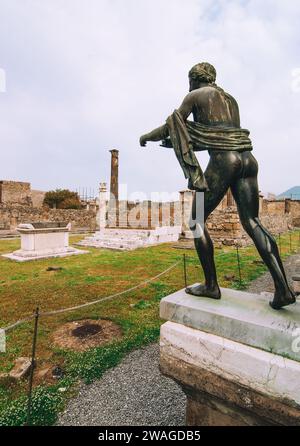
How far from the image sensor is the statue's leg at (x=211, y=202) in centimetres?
208

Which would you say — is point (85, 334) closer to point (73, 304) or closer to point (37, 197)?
point (73, 304)

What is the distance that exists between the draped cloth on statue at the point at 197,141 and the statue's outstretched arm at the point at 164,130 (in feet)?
0.21

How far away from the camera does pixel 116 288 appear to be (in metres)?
5.93

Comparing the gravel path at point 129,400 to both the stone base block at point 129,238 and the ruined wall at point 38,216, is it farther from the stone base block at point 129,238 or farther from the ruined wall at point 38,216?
the ruined wall at point 38,216

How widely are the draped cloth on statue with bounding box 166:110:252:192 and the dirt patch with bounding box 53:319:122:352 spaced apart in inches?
103

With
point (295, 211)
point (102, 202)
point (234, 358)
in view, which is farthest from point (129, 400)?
point (295, 211)

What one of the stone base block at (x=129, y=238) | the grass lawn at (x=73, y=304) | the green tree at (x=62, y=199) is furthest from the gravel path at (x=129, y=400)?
the green tree at (x=62, y=199)

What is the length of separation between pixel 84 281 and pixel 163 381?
421 centimetres

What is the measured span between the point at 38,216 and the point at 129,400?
26813 mm

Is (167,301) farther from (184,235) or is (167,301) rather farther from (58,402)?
(184,235)

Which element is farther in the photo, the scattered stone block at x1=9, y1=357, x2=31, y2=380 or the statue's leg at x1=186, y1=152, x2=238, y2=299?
the scattered stone block at x1=9, y1=357, x2=31, y2=380

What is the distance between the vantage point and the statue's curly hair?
2.31 m

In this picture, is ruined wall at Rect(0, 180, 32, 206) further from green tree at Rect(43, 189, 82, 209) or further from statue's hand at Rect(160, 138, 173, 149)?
statue's hand at Rect(160, 138, 173, 149)

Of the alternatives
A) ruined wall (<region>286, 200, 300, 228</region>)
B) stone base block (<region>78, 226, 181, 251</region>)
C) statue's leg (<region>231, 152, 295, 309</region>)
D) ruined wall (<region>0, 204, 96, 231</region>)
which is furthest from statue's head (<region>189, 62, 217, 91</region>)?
ruined wall (<region>286, 200, 300, 228</region>)
